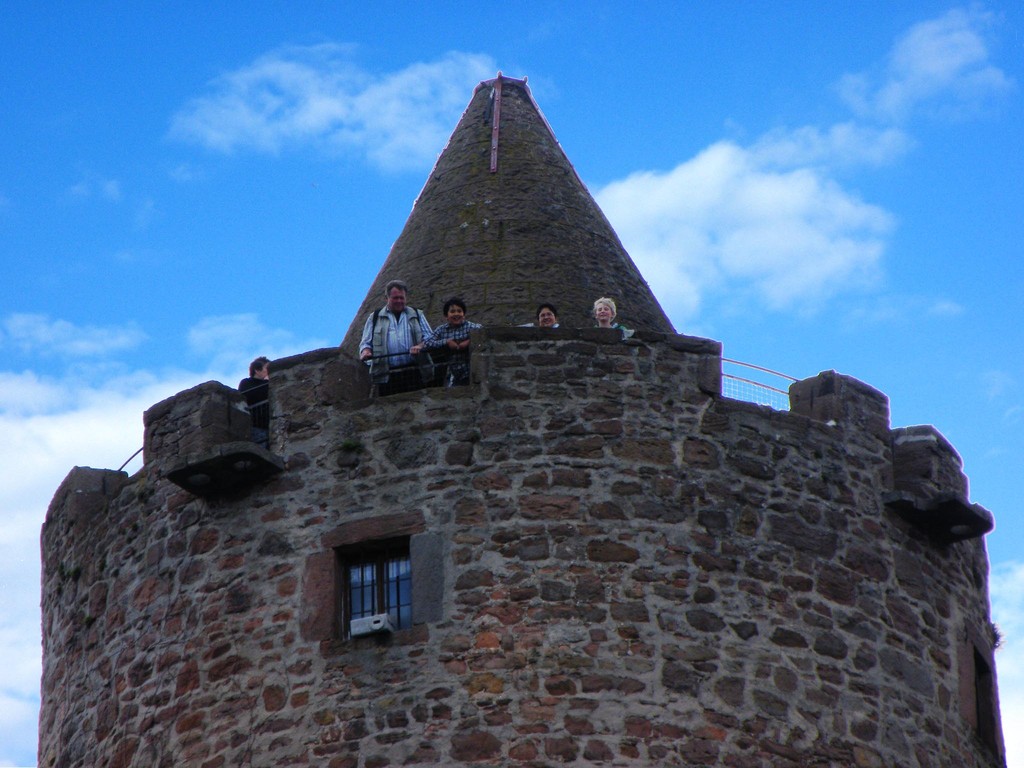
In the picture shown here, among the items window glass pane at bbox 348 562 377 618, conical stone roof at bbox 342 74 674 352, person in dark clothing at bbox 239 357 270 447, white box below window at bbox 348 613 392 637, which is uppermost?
conical stone roof at bbox 342 74 674 352

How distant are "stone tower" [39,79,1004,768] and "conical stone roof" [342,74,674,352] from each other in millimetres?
1913

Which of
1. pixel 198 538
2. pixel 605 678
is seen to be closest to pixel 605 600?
pixel 605 678

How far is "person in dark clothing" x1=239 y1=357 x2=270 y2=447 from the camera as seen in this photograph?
56.1 ft

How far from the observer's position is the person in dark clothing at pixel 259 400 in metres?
17.1

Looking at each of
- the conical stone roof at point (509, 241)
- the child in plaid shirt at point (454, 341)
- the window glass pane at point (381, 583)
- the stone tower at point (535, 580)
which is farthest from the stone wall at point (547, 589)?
the conical stone roof at point (509, 241)

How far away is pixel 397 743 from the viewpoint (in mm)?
15039

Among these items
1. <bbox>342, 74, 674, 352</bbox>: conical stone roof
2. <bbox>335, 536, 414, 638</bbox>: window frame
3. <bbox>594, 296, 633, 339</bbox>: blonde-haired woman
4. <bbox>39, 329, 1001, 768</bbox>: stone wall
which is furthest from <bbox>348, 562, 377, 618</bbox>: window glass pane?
<bbox>342, 74, 674, 352</bbox>: conical stone roof

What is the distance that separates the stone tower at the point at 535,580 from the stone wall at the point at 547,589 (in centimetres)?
2

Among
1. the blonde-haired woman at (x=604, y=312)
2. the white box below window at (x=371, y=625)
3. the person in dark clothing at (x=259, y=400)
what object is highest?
the blonde-haired woman at (x=604, y=312)

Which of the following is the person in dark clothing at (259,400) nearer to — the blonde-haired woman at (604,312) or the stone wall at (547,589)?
the stone wall at (547,589)

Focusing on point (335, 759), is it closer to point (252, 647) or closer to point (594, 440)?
point (252, 647)

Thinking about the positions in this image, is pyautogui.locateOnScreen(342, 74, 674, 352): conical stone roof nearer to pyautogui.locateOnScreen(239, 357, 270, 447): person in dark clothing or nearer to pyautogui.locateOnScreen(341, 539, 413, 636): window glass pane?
pyautogui.locateOnScreen(239, 357, 270, 447): person in dark clothing

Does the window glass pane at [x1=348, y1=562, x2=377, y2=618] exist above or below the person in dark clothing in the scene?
below

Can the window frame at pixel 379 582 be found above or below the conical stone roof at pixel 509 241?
below
